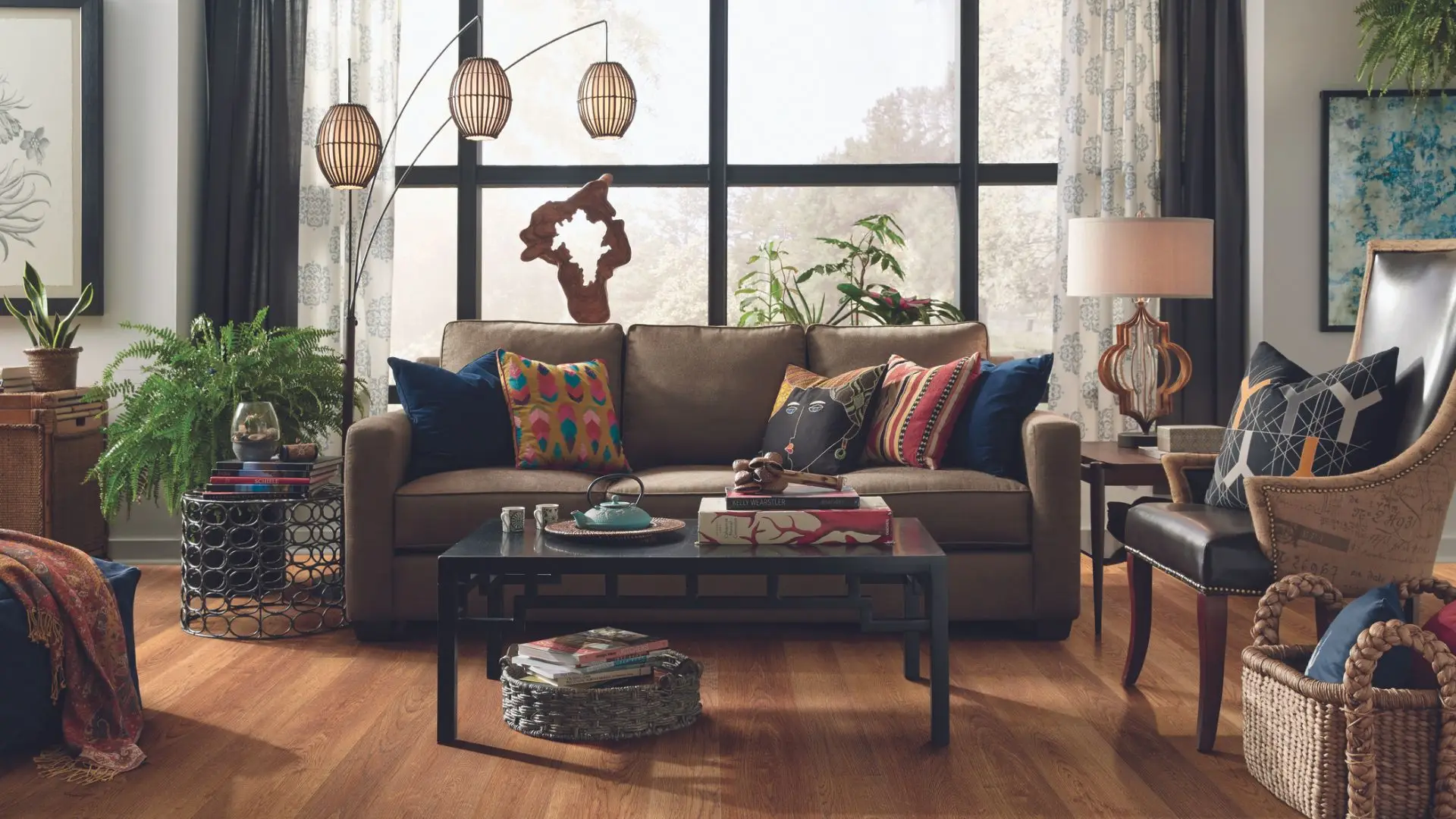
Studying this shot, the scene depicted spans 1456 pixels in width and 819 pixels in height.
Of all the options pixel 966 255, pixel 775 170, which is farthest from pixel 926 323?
pixel 775 170

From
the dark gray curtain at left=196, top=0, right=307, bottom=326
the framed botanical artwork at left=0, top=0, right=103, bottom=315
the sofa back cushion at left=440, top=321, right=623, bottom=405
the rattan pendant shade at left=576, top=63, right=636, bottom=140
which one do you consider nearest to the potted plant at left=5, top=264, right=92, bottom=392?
the framed botanical artwork at left=0, top=0, right=103, bottom=315

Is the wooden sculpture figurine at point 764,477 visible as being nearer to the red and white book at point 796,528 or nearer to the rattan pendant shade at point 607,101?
the red and white book at point 796,528

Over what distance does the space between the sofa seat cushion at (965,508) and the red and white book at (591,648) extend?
2.99ft

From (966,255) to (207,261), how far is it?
3.08 m

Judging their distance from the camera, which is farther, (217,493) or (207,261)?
(207,261)

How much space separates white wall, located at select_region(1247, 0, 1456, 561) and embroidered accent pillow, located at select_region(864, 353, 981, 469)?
1.69 meters

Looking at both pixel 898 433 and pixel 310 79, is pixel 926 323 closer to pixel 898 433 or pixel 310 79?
pixel 898 433

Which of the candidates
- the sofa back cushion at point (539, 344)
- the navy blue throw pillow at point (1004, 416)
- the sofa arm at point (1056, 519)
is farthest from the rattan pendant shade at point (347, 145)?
the sofa arm at point (1056, 519)

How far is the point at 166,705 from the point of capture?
8.64ft

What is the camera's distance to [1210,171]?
4.71 m

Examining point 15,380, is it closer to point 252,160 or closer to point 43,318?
point 43,318

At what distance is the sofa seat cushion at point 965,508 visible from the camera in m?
3.20

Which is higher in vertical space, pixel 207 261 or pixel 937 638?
pixel 207 261

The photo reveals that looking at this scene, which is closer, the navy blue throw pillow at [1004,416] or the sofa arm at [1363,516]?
the sofa arm at [1363,516]
